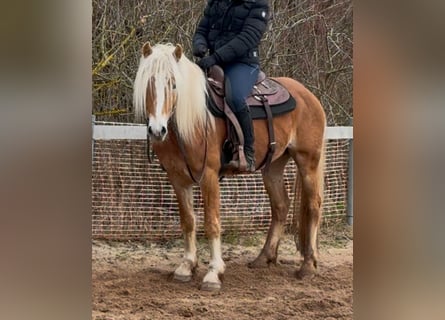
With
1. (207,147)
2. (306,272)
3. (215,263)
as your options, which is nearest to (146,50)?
(207,147)

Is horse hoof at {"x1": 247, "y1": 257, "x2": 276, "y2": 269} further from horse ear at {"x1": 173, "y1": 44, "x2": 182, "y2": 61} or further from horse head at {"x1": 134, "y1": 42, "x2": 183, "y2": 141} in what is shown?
horse ear at {"x1": 173, "y1": 44, "x2": 182, "y2": 61}

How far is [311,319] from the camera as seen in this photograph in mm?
1625

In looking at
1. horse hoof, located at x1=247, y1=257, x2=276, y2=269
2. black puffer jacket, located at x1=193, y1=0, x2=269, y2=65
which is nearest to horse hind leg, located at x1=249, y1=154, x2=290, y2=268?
horse hoof, located at x1=247, y1=257, x2=276, y2=269

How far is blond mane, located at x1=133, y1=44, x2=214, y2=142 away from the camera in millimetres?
1572

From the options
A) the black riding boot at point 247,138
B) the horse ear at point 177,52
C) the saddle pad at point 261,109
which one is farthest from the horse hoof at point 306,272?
the horse ear at point 177,52

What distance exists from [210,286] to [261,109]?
1.83 ft

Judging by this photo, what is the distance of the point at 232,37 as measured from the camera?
1635mm

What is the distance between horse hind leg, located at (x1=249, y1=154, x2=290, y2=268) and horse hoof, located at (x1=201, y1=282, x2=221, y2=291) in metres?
0.13

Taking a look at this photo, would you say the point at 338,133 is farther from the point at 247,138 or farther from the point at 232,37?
the point at 232,37

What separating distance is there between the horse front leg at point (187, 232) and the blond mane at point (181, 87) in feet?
0.54
